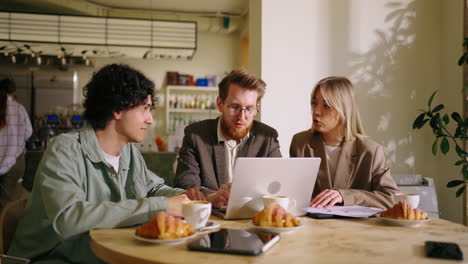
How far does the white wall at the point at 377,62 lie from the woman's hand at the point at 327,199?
4.80 feet

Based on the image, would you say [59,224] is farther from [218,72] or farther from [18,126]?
[218,72]

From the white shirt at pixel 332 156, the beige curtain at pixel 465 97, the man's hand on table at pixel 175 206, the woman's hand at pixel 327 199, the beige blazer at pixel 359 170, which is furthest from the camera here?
the beige curtain at pixel 465 97

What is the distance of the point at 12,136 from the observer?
4.69 meters

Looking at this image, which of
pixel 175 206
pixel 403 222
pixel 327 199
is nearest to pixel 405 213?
pixel 403 222

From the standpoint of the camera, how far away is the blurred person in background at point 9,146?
4.63m

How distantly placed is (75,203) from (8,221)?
41cm

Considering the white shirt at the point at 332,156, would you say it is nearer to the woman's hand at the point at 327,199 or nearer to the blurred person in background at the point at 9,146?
the woman's hand at the point at 327,199

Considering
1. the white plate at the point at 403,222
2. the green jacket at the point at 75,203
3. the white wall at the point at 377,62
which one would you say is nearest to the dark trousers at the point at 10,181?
the white wall at the point at 377,62

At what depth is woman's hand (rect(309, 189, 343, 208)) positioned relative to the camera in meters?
1.73

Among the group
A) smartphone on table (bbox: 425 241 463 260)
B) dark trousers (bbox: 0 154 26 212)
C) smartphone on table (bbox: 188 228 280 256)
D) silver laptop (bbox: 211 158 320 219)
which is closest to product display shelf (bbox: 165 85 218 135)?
dark trousers (bbox: 0 154 26 212)

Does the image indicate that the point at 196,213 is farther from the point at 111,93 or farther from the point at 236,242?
the point at 111,93

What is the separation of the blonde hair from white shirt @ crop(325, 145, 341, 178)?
0.08 metres

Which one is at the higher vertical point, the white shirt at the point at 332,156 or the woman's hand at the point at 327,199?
the white shirt at the point at 332,156

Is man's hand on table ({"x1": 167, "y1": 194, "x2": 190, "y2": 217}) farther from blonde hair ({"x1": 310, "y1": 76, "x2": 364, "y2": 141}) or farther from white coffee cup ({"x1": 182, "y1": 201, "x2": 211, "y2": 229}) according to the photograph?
blonde hair ({"x1": 310, "y1": 76, "x2": 364, "y2": 141})
